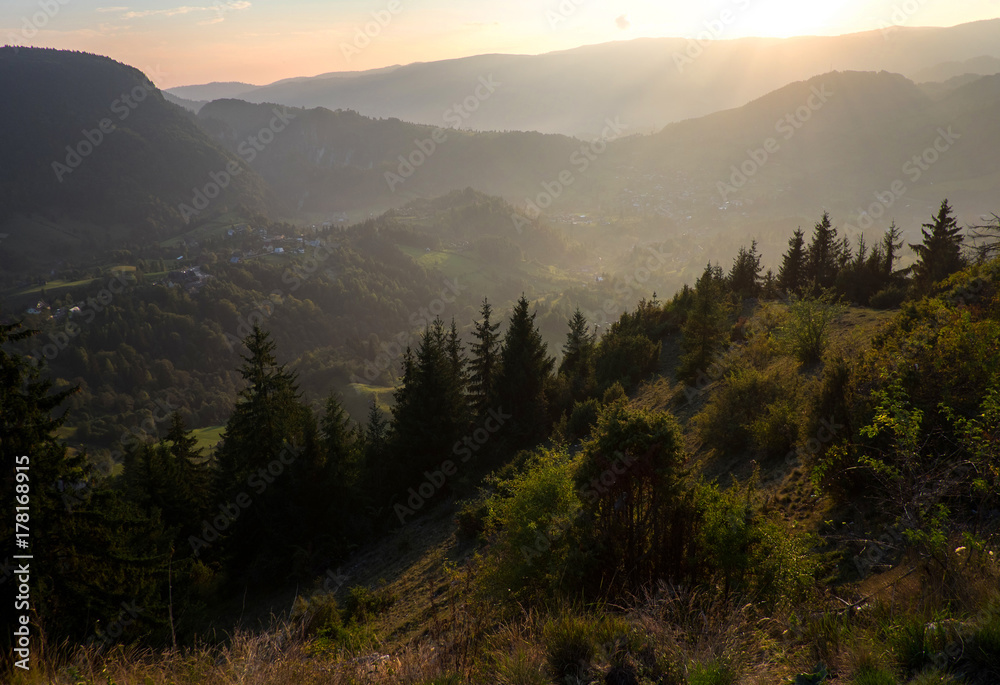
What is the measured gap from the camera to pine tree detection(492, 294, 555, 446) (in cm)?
2673

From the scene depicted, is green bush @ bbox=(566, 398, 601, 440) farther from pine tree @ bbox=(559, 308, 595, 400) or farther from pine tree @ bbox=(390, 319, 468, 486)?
pine tree @ bbox=(390, 319, 468, 486)

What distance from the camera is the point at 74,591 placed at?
9.65 meters

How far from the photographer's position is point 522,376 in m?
27.2

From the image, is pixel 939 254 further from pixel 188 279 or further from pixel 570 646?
pixel 188 279

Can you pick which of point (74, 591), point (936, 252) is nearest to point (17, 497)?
point (74, 591)

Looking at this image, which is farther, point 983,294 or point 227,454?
point 227,454

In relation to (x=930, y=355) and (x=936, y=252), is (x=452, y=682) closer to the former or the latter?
(x=930, y=355)

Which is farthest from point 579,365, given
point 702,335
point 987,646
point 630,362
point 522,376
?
point 987,646

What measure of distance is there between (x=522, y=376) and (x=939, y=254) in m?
24.9

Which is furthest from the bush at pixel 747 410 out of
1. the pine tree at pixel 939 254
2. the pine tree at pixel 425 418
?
the pine tree at pixel 939 254

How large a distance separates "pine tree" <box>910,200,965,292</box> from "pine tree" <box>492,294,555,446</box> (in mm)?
20453

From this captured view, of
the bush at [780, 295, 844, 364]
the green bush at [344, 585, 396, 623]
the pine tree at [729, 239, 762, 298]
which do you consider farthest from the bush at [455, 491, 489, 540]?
the pine tree at [729, 239, 762, 298]

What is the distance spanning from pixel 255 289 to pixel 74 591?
194 meters

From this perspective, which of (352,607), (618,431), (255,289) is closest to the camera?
(618,431)
